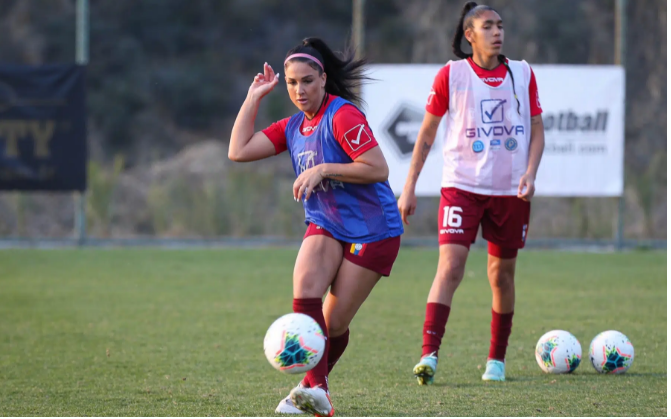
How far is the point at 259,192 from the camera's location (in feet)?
52.1

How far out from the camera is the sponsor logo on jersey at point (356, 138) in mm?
4422

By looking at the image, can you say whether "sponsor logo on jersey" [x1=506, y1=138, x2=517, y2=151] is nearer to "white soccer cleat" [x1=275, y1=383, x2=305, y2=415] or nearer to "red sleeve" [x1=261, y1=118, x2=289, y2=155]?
"red sleeve" [x1=261, y1=118, x2=289, y2=155]

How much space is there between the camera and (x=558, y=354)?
18.1 feet

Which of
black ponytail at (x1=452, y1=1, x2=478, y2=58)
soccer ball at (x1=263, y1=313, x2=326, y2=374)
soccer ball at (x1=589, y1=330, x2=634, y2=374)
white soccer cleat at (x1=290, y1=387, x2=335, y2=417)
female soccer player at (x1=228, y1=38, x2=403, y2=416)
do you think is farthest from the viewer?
black ponytail at (x1=452, y1=1, x2=478, y2=58)

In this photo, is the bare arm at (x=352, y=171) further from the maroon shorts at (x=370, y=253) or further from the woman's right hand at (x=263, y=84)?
the woman's right hand at (x=263, y=84)

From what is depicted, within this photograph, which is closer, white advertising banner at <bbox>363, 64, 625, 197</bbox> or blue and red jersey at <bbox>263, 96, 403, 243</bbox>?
blue and red jersey at <bbox>263, 96, 403, 243</bbox>

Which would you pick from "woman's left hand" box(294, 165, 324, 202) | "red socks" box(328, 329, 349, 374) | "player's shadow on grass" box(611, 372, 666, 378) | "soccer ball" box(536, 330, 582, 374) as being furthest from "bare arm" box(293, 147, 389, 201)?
"player's shadow on grass" box(611, 372, 666, 378)

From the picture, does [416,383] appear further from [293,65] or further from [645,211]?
[645,211]

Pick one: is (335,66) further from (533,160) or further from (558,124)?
(558,124)

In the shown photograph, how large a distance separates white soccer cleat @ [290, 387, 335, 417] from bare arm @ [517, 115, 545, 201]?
186 cm

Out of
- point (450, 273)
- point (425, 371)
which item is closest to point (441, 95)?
point (450, 273)

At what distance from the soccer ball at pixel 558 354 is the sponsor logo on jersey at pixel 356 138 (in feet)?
6.44

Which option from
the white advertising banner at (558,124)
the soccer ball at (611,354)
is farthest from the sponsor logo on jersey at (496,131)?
the white advertising banner at (558,124)

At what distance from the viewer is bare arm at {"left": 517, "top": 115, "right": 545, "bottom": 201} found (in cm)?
542
